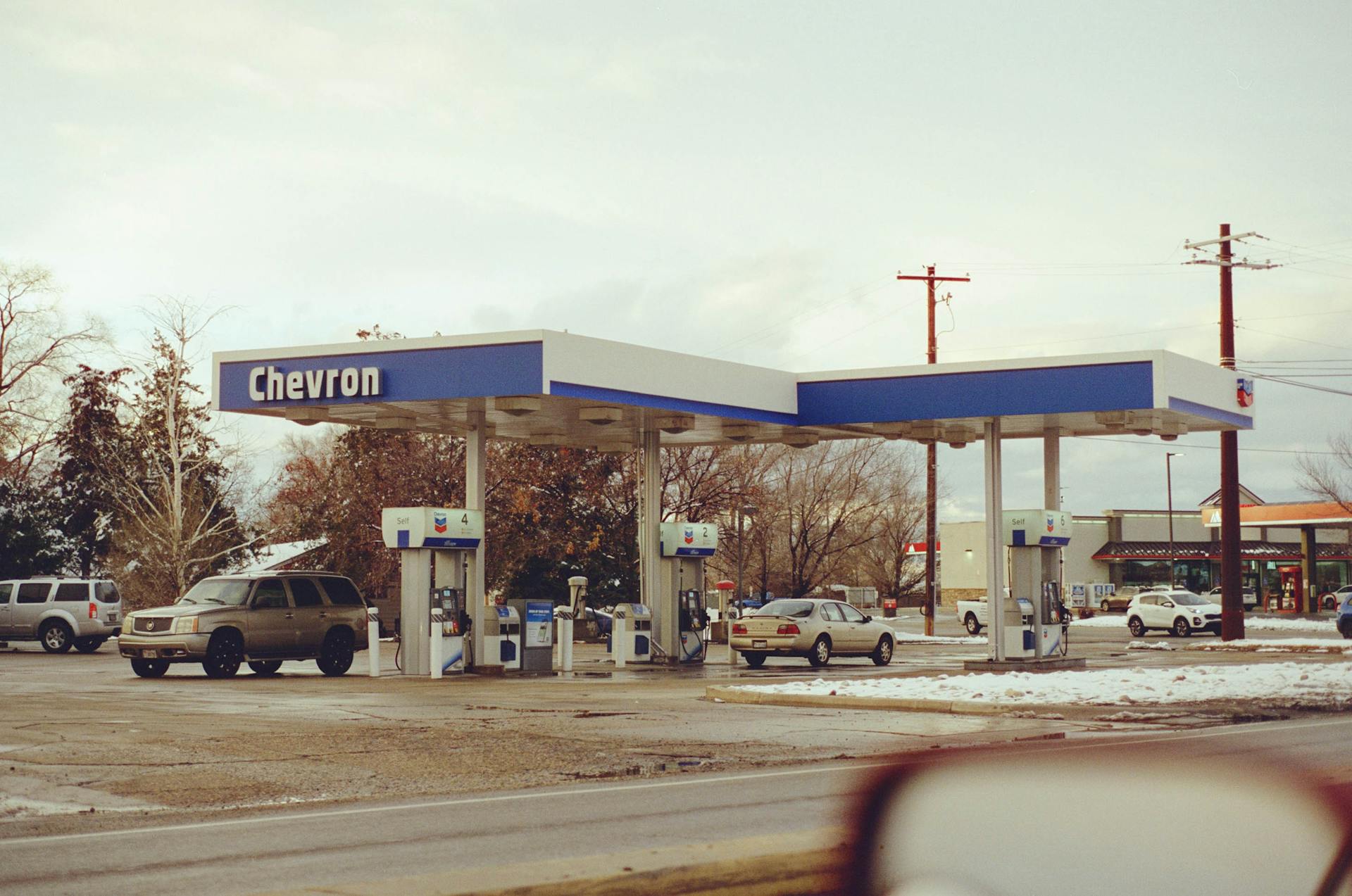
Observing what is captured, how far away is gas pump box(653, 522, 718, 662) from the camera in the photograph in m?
29.3

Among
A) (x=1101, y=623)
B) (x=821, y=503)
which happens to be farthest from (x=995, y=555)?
(x=1101, y=623)

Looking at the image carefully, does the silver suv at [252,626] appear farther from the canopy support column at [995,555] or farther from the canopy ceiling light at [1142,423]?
the canopy ceiling light at [1142,423]

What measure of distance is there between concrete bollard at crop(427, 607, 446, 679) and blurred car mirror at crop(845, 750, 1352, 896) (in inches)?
898

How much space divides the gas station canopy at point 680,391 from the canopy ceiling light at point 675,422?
58mm

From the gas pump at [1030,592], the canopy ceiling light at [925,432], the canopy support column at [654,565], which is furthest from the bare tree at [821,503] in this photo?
the gas pump at [1030,592]

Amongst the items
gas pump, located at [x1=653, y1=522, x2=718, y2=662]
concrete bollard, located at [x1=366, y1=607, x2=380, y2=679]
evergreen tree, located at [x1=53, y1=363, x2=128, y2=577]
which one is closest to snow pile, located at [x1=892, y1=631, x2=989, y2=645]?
gas pump, located at [x1=653, y1=522, x2=718, y2=662]

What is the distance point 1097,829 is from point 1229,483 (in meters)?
35.9

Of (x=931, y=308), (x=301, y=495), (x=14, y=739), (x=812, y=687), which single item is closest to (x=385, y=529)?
(x=812, y=687)

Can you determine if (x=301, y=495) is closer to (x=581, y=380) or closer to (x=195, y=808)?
(x=581, y=380)

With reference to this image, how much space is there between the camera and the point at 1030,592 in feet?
91.9

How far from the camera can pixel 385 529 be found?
25062 mm

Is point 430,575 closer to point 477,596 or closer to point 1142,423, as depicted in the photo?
point 477,596

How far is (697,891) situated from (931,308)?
140 feet

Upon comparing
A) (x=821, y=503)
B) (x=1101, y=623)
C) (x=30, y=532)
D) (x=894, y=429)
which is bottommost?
(x=1101, y=623)
